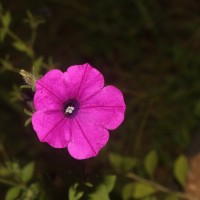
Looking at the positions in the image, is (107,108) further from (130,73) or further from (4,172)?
(130,73)

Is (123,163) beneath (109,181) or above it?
above

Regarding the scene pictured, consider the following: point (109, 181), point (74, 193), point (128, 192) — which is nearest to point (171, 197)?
point (128, 192)

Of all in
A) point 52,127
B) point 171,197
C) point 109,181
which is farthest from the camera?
point 171,197

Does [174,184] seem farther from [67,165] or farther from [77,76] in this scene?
[77,76]

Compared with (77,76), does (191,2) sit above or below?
above

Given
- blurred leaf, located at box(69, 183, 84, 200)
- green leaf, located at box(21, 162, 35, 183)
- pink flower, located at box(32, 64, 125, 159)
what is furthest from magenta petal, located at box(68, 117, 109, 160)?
green leaf, located at box(21, 162, 35, 183)

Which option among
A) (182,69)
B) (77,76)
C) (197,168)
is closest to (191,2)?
(182,69)

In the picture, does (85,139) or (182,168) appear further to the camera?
(182,168)
